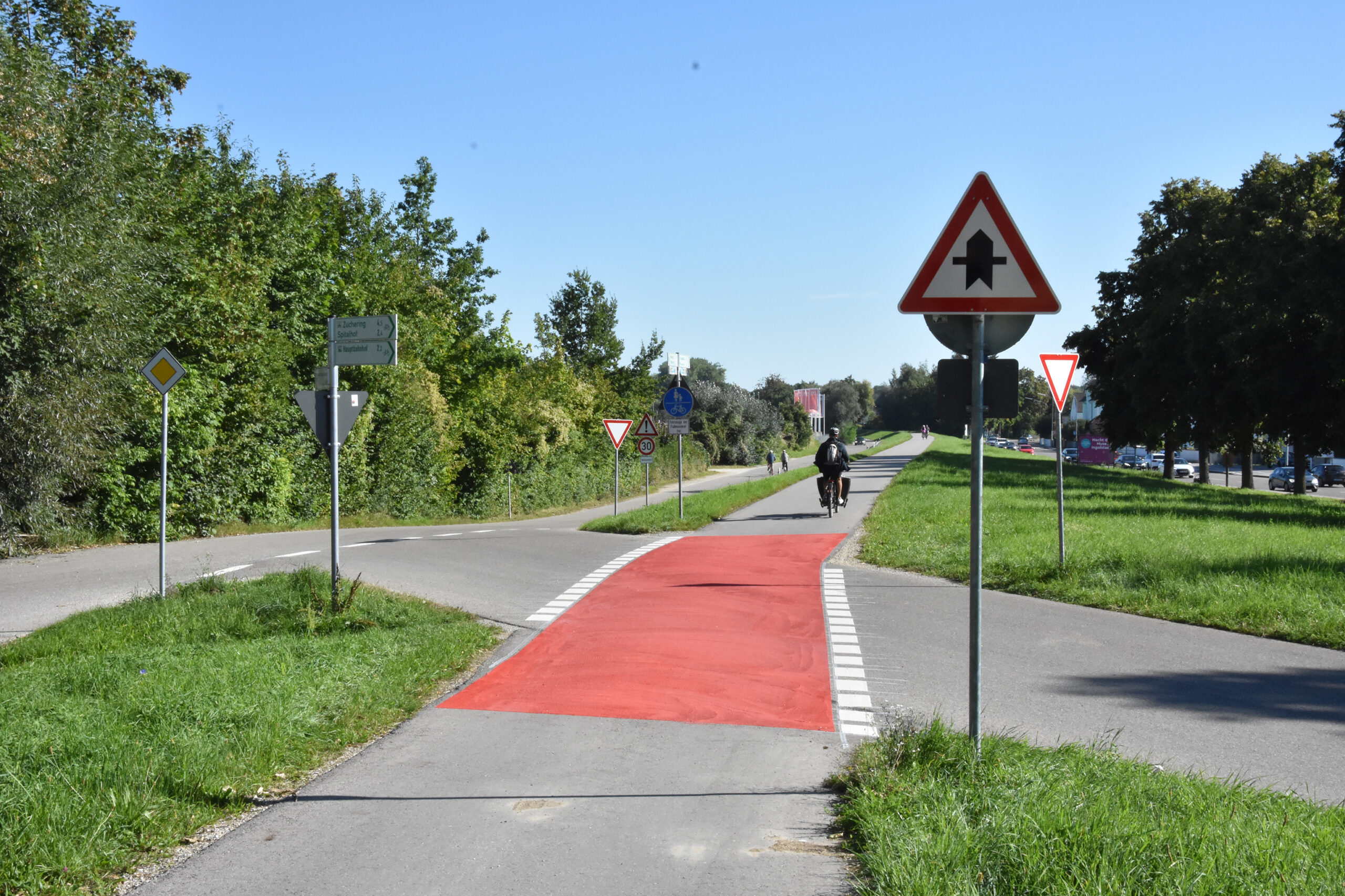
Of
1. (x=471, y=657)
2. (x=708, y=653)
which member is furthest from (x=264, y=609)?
(x=708, y=653)

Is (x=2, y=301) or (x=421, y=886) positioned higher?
(x=2, y=301)

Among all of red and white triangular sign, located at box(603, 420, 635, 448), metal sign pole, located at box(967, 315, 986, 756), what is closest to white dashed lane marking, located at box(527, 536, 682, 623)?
metal sign pole, located at box(967, 315, 986, 756)

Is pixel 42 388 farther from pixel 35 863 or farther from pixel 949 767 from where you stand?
pixel 949 767

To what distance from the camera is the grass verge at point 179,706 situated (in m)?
4.52

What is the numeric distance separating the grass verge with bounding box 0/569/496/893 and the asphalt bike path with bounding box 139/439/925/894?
0.32 metres

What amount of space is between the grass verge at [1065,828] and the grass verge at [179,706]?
3169mm

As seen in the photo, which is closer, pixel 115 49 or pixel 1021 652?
pixel 1021 652

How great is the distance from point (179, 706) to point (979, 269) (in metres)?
5.48

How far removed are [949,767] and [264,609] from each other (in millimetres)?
7870

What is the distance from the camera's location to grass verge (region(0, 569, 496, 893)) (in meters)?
4.52

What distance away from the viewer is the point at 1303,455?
40.3m

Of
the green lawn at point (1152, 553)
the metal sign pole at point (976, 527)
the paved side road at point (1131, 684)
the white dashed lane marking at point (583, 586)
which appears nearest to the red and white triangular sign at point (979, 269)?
the metal sign pole at point (976, 527)

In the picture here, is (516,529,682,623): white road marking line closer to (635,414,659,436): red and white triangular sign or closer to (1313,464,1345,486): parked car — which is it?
(635,414,659,436): red and white triangular sign

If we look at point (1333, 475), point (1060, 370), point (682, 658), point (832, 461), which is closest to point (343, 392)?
point (682, 658)
